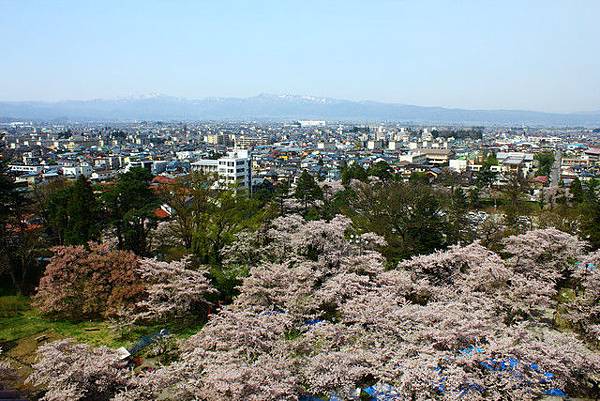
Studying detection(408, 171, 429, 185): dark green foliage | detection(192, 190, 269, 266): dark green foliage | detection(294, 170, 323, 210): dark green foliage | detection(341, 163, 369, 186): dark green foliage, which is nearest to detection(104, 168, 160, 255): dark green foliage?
detection(192, 190, 269, 266): dark green foliage

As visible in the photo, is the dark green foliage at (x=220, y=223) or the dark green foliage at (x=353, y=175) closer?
the dark green foliage at (x=220, y=223)

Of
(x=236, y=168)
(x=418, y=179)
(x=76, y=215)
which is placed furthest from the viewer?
(x=236, y=168)

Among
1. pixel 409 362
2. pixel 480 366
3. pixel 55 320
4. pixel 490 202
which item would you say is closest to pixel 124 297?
pixel 55 320

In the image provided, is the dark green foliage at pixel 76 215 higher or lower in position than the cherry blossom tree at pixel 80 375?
higher

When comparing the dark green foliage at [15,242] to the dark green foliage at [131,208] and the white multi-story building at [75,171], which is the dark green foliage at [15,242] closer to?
the dark green foliage at [131,208]

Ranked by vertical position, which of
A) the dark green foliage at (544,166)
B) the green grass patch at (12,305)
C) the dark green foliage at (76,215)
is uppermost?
the dark green foliage at (76,215)

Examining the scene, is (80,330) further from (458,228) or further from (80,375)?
(458,228)

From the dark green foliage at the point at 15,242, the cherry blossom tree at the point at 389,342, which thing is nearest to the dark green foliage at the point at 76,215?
the dark green foliage at the point at 15,242

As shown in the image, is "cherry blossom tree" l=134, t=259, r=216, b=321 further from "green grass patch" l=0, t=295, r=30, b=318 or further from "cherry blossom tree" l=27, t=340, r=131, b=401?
"green grass patch" l=0, t=295, r=30, b=318

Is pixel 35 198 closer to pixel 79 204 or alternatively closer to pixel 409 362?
pixel 79 204

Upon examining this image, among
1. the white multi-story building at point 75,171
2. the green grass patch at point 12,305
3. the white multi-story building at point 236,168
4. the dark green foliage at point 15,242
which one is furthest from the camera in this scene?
the white multi-story building at point 75,171

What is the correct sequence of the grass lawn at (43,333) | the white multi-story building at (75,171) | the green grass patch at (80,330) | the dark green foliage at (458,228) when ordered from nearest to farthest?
the grass lawn at (43,333) → the green grass patch at (80,330) → the dark green foliage at (458,228) → the white multi-story building at (75,171)

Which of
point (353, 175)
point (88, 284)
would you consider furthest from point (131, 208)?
point (353, 175)
